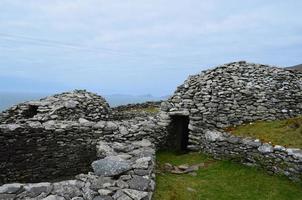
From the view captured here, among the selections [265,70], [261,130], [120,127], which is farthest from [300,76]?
[120,127]

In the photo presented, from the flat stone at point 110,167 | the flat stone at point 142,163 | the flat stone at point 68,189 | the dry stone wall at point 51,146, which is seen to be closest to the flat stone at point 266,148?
the flat stone at point 142,163

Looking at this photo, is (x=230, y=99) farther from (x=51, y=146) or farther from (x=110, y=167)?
(x=110, y=167)

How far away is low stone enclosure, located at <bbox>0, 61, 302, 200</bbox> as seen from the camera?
1165 cm

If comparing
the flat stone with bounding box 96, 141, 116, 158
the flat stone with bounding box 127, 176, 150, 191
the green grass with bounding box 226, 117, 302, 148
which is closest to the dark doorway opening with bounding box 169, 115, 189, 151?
the green grass with bounding box 226, 117, 302, 148

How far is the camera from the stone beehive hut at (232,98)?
19250mm

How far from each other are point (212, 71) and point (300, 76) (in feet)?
17.2

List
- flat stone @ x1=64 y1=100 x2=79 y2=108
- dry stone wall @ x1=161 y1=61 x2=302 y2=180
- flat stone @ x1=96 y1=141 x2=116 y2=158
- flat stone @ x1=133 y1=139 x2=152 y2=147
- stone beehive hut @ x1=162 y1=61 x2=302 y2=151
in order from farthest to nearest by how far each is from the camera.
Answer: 1. flat stone @ x1=64 y1=100 x2=79 y2=108
2. stone beehive hut @ x1=162 y1=61 x2=302 y2=151
3. dry stone wall @ x1=161 y1=61 x2=302 y2=180
4. flat stone @ x1=133 y1=139 x2=152 y2=147
5. flat stone @ x1=96 y1=141 x2=116 y2=158

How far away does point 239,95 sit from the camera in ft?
64.2

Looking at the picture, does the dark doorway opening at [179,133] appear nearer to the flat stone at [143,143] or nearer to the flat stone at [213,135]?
the flat stone at [213,135]

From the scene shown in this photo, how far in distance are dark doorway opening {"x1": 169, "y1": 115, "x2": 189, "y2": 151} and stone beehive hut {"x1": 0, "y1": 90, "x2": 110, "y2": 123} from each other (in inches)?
177

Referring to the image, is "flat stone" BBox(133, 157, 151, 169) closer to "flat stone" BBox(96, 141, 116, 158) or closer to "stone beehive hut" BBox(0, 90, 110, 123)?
"flat stone" BBox(96, 141, 116, 158)

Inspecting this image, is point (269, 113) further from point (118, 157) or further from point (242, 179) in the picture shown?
point (118, 157)

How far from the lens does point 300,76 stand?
21.6m

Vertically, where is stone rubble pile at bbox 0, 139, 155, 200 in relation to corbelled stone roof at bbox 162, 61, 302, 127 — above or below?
below
